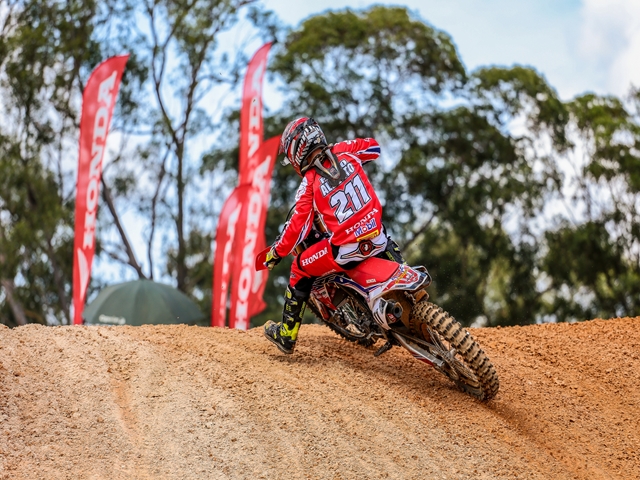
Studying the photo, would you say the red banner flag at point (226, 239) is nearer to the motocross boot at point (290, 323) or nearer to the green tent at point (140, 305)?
the green tent at point (140, 305)

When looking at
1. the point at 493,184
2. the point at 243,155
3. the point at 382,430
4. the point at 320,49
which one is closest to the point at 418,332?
the point at 382,430

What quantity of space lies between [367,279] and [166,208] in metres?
26.8

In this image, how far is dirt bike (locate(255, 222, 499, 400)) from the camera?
606cm

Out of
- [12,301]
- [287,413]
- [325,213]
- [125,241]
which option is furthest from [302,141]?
[12,301]

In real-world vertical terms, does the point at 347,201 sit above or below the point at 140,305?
above

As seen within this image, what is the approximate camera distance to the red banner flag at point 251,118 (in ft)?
57.2

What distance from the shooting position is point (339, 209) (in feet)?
21.5

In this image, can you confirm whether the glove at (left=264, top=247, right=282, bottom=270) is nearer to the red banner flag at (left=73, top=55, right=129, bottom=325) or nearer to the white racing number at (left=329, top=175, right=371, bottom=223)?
the white racing number at (left=329, top=175, right=371, bottom=223)

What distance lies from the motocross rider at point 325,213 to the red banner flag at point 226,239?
33.1ft

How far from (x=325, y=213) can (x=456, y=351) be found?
5.28ft

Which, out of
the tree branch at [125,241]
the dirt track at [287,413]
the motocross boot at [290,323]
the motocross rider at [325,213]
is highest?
the motocross rider at [325,213]

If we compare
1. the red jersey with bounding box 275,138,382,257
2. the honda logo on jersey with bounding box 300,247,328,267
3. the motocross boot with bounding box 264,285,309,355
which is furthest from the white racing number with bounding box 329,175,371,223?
the motocross boot with bounding box 264,285,309,355

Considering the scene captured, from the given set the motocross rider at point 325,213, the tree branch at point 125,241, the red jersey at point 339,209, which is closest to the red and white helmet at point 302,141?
the motocross rider at point 325,213

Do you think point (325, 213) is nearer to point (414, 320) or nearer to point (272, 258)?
point (272, 258)
